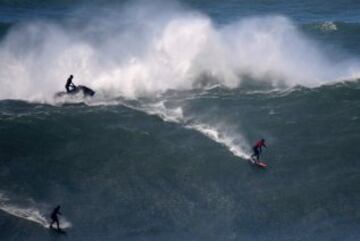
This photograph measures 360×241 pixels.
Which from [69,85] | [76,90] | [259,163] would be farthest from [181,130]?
[69,85]

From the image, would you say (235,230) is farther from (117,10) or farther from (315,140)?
(117,10)

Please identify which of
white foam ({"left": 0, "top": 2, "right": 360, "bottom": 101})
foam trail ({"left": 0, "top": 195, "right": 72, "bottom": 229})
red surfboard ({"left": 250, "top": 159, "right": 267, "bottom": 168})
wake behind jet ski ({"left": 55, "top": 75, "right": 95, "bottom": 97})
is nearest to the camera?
foam trail ({"left": 0, "top": 195, "right": 72, "bottom": 229})

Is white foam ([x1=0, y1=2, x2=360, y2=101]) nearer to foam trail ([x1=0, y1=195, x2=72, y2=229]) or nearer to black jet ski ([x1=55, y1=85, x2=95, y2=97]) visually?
black jet ski ([x1=55, y1=85, x2=95, y2=97])

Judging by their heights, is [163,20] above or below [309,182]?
above

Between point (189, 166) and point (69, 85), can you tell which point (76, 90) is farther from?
point (189, 166)

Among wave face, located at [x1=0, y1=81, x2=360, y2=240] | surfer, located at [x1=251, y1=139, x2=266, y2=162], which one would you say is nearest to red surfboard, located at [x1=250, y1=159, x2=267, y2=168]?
surfer, located at [x1=251, y1=139, x2=266, y2=162]

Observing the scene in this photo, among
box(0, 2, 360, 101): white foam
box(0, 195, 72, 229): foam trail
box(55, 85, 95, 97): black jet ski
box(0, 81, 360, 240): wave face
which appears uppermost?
box(0, 2, 360, 101): white foam

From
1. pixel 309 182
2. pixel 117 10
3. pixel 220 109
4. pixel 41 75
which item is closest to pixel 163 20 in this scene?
pixel 117 10
